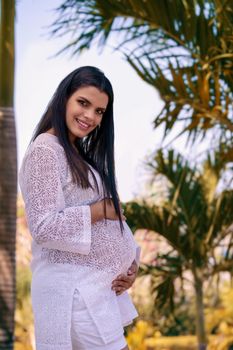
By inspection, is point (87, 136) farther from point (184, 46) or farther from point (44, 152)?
point (184, 46)

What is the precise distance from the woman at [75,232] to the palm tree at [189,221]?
4387mm

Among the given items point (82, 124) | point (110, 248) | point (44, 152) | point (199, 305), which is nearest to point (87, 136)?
point (82, 124)

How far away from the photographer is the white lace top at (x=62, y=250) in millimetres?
1892

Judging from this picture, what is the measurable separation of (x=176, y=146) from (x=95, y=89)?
4.60 metres

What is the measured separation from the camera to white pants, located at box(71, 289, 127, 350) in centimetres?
190

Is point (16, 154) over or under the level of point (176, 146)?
over

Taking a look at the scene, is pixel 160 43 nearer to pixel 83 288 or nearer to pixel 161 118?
pixel 161 118

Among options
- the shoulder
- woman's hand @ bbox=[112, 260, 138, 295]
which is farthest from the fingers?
the shoulder

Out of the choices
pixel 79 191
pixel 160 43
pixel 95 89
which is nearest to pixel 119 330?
pixel 79 191

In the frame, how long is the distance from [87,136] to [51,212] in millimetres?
379

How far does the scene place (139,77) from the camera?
464 cm

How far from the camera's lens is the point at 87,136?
221 centimetres

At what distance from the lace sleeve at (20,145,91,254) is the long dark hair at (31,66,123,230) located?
7cm

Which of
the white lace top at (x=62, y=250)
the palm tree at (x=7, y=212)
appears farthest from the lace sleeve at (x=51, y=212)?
the palm tree at (x=7, y=212)
